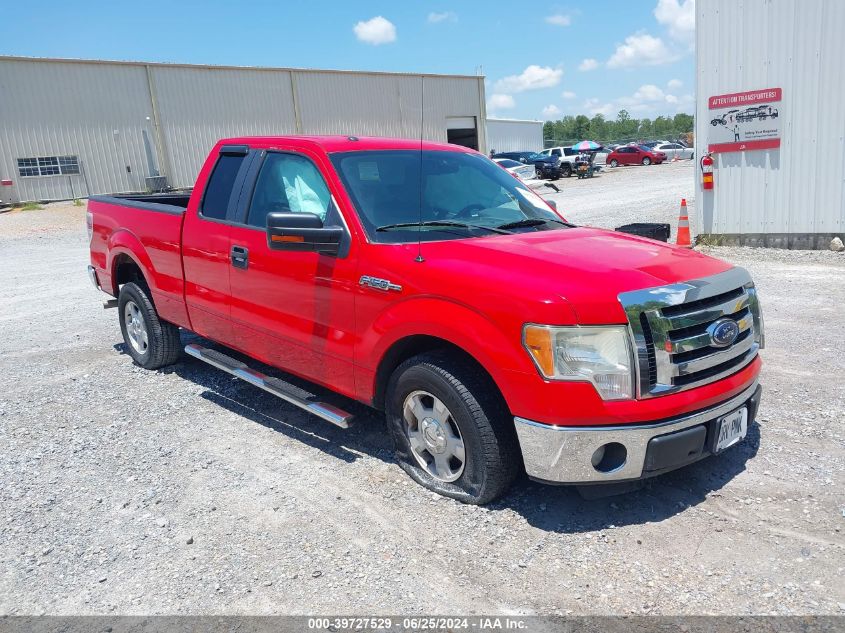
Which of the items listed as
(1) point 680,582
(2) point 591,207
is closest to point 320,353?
(1) point 680,582

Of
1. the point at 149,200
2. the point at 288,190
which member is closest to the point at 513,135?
the point at 149,200

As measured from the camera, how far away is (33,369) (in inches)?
261

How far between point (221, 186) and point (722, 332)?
11.9 ft

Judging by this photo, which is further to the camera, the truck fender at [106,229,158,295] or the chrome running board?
the truck fender at [106,229,158,295]

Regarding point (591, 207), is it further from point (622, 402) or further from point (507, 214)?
point (622, 402)

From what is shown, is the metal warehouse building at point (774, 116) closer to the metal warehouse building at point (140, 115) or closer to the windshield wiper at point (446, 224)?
the windshield wiper at point (446, 224)

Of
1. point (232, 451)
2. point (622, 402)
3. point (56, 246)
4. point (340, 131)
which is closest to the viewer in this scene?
point (622, 402)

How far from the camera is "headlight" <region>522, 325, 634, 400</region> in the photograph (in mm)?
3164

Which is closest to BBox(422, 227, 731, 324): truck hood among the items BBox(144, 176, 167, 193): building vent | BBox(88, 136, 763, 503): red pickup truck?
BBox(88, 136, 763, 503): red pickup truck

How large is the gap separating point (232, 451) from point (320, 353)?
955mm

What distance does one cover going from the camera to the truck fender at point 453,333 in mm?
3272

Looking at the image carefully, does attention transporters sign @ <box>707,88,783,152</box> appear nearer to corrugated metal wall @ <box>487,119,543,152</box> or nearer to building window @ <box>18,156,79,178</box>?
building window @ <box>18,156,79,178</box>

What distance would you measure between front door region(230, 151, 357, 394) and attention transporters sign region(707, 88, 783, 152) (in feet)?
28.2

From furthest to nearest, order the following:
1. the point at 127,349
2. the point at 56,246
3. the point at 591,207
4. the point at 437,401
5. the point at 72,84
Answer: the point at 72,84
the point at 591,207
the point at 56,246
the point at 127,349
the point at 437,401
